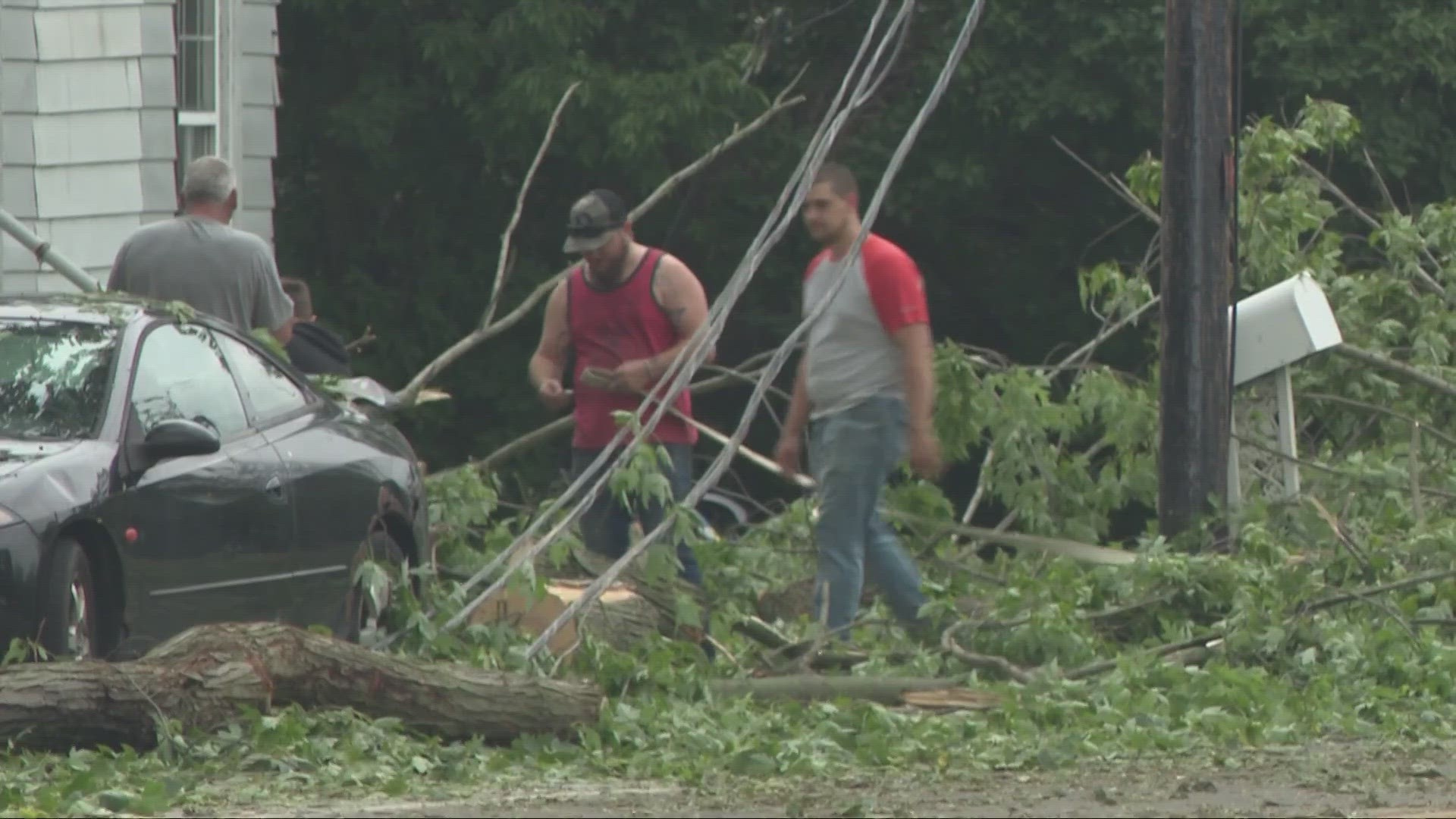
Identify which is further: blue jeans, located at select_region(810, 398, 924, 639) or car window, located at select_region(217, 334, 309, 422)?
blue jeans, located at select_region(810, 398, 924, 639)

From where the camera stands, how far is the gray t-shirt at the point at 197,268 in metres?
10.6

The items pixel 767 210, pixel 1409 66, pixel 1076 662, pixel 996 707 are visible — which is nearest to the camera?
pixel 996 707

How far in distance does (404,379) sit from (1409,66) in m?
9.30

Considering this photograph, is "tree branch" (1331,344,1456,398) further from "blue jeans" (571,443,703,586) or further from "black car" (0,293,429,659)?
"black car" (0,293,429,659)

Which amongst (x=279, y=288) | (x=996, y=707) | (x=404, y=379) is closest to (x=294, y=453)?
(x=279, y=288)

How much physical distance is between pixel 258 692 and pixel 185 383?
5.59 feet

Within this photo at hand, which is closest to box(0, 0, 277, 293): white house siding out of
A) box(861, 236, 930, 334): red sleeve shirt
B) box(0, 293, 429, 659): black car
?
box(0, 293, 429, 659): black car

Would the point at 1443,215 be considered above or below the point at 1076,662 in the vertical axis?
above

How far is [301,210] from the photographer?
93.0 feet

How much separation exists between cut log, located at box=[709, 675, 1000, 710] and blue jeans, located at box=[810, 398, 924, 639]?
1.75 ft

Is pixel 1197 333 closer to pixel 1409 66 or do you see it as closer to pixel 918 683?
pixel 918 683

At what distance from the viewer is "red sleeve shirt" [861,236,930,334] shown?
9.77m

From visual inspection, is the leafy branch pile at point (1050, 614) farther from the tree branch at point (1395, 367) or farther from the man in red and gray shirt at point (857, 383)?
the man in red and gray shirt at point (857, 383)

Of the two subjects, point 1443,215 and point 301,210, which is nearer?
point 1443,215
